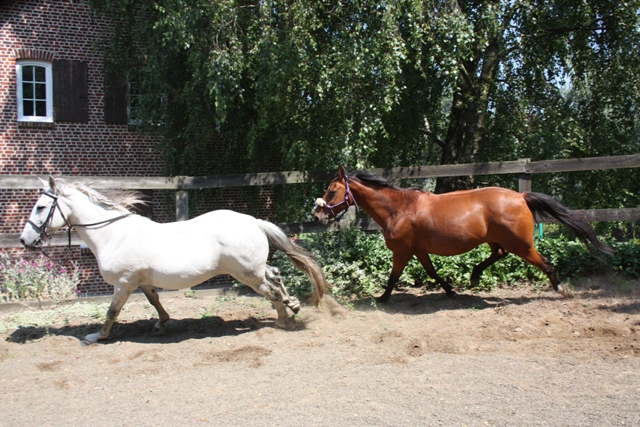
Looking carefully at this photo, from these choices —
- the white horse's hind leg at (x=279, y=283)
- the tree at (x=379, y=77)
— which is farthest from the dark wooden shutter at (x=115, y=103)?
the white horse's hind leg at (x=279, y=283)

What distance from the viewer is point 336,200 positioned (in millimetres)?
7324

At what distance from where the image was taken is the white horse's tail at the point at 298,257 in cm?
654

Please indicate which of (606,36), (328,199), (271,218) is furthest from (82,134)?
(606,36)

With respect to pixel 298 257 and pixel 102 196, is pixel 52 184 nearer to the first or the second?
pixel 102 196

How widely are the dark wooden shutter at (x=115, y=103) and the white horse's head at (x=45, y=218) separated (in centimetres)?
805

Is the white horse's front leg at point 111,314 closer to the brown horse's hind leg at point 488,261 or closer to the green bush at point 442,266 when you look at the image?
the green bush at point 442,266

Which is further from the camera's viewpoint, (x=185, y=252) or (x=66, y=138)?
(x=66, y=138)

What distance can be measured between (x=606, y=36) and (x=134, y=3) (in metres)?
10.7

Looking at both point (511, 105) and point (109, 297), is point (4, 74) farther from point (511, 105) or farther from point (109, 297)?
point (511, 105)

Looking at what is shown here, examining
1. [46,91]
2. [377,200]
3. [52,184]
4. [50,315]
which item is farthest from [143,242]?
[46,91]

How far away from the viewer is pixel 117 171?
1367 cm

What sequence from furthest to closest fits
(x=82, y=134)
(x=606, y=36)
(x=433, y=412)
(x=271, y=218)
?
(x=271, y=218) < (x=82, y=134) < (x=606, y=36) < (x=433, y=412)

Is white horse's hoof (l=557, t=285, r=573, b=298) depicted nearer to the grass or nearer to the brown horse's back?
the brown horse's back

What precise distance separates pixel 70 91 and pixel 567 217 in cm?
1193
